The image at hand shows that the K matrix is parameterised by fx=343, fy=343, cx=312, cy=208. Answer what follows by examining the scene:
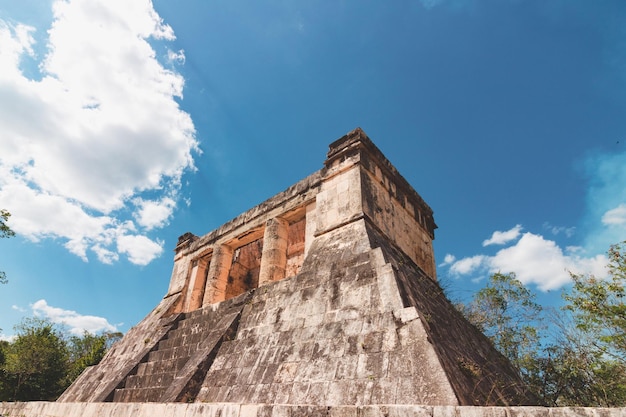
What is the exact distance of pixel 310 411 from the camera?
8.91 ft

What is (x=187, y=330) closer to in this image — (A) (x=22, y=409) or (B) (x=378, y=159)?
(A) (x=22, y=409)

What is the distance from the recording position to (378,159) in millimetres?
7652

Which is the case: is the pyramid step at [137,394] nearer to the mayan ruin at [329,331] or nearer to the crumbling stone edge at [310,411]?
the mayan ruin at [329,331]

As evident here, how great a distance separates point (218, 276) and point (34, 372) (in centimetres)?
1642

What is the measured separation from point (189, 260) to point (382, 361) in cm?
858

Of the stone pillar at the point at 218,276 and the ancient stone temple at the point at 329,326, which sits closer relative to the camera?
the ancient stone temple at the point at 329,326

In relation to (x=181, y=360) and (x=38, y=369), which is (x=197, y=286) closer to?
(x=181, y=360)

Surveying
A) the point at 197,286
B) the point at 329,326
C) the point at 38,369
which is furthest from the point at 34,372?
the point at 329,326

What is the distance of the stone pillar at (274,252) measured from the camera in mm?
7625

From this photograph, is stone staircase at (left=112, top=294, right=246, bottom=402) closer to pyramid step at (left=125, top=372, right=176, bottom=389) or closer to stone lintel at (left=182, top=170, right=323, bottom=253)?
pyramid step at (left=125, top=372, right=176, bottom=389)

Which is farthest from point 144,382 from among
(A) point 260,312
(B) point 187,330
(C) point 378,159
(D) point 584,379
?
(D) point 584,379

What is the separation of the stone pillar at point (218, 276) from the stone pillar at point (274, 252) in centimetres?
203

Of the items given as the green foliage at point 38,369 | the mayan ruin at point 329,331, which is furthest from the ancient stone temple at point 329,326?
the green foliage at point 38,369

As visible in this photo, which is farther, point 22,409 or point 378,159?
point 378,159
